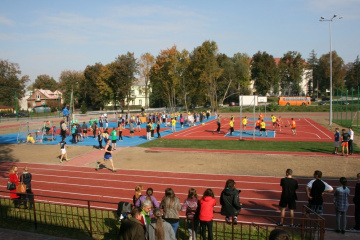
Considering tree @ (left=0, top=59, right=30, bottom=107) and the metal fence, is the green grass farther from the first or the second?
tree @ (left=0, top=59, right=30, bottom=107)

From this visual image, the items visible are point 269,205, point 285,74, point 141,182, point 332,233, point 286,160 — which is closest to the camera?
point 332,233

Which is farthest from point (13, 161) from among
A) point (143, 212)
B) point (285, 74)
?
point (285, 74)

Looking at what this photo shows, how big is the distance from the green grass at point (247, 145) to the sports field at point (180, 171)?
3.68 feet

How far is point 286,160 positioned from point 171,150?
8.00 metres

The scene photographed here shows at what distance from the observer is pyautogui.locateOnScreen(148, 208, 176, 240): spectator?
536 cm

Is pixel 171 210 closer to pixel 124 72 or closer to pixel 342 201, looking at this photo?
pixel 342 201

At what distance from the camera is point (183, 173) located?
14969 millimetres

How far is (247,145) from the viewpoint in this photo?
22.5 meters

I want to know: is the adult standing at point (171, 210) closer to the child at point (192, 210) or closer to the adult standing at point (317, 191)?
the child at point (192, 210)

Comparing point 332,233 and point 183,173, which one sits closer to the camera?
point 332,233

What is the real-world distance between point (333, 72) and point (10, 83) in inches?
3635

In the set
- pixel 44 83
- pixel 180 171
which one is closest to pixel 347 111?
pixel 180 171

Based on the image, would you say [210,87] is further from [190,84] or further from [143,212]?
[143,212]

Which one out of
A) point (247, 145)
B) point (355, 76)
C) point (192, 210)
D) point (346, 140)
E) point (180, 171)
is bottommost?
point (180, 171)
